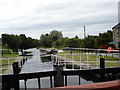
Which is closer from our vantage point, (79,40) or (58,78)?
(58,78)

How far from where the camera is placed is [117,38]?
20969 mm

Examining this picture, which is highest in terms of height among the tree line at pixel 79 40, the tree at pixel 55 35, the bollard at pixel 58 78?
the tree at pixel 55 35

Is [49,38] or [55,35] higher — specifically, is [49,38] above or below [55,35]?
below

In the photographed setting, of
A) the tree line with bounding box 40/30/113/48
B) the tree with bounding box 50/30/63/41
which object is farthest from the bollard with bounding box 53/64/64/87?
the tree with bounding box 50/30/63/41

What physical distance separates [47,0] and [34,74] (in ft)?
4.48

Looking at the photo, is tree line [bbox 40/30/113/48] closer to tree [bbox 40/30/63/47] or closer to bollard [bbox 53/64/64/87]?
tree [bbox 40/30/63/47]

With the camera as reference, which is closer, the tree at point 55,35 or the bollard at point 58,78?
the bollard at point 58,78

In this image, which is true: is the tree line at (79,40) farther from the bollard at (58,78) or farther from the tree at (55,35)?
the bollard at (58,78)

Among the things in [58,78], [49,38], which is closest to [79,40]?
[49,38]

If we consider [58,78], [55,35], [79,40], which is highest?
[55,35]

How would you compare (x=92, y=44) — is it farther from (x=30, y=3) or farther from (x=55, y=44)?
(x=30, y=3)

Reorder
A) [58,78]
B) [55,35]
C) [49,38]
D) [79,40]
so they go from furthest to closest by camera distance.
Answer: [55,35] < [49,38] < [79,40] < [58,78]

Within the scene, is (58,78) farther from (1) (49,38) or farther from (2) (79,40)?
(1) (49,38)

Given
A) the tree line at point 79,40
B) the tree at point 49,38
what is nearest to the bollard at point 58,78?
the tree line at point 79,40
